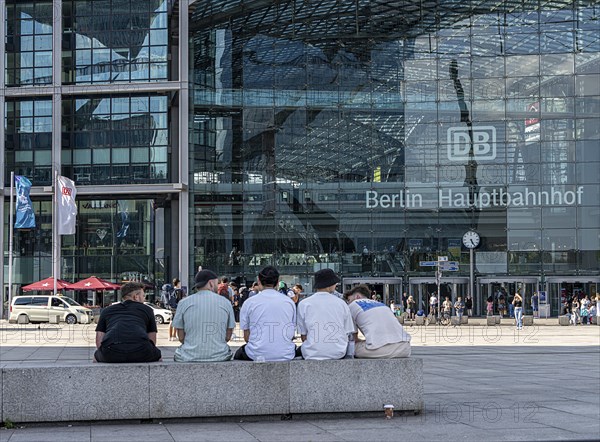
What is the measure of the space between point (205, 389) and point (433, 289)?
44.6 metres

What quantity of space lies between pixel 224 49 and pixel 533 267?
→ 2122 centimetres

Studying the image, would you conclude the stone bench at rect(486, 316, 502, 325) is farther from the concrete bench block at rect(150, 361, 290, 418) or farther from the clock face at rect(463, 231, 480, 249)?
the concrete bench block at rect(150, 361, 290, 418)

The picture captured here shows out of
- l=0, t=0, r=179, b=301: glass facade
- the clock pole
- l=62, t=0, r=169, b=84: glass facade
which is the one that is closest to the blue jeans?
the clock pole

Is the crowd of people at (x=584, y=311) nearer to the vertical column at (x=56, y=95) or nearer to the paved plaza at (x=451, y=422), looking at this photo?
the vertical column at (x=56, y=95)

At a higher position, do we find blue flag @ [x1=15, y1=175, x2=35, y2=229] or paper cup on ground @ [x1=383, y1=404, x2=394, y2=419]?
blue flag @ [x1=15, y1=175, x2=35, y2=229]

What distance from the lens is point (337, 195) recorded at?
5400 cm

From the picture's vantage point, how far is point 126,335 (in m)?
9.96

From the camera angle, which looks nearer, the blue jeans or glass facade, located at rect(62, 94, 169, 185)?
the blue jeans

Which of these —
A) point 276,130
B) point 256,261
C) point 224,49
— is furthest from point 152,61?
point 256,261

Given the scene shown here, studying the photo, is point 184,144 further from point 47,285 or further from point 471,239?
point 471,239

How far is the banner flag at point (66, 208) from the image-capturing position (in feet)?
148

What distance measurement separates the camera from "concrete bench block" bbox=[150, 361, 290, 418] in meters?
9.86

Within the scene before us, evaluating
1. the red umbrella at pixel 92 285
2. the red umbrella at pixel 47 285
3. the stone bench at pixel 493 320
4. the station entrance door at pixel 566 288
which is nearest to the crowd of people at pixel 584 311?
the station entrance door at pixel 566 288

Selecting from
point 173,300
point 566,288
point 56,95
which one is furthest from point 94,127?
point 173,300
